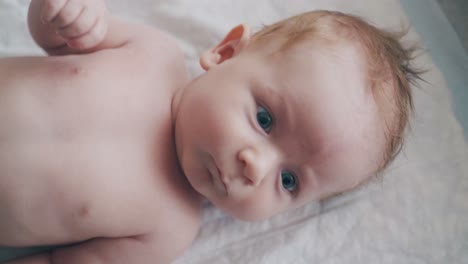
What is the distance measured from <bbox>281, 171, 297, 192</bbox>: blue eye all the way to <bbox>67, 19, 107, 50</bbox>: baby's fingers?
0.40 metres

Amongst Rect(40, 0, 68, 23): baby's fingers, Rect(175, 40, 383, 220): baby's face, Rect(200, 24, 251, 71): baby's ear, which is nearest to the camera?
Rect(40, 0, 68, 23): baby's fingers

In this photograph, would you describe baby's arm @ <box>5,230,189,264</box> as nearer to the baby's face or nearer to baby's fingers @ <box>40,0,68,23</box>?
the baby's face

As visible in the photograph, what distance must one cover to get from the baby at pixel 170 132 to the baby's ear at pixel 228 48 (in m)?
0.04

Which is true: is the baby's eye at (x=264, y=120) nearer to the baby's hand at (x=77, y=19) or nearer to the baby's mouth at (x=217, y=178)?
the baby's mouth at (x=217, y=178)

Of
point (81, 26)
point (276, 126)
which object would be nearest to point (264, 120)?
point (276, 126)

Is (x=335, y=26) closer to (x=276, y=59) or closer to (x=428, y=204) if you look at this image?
(x=276, y=59)

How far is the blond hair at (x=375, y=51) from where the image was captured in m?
0.90

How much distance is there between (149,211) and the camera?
904 millimetres

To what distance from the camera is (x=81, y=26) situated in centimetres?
77

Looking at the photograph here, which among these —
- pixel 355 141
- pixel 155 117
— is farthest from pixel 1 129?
pixel 355 141

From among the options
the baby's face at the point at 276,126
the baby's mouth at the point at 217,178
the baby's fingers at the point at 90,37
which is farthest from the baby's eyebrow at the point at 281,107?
the baby's fingers at the point at 90,37

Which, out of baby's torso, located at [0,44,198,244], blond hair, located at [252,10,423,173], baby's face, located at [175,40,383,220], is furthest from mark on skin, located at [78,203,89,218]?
blond hair, located at [252,10,423,173]

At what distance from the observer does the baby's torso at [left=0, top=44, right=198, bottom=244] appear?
83 cm

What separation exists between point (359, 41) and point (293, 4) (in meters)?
0.49
